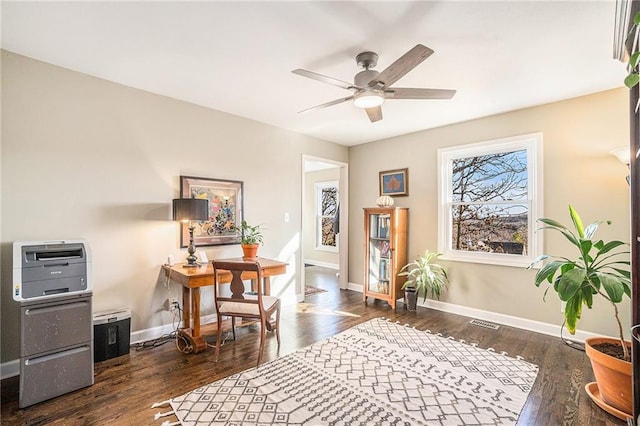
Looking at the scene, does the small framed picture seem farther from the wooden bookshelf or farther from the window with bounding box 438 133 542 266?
the window with bounding box 438 133 542 266

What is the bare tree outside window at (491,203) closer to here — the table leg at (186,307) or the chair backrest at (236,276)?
the chair backrest at (236,276)

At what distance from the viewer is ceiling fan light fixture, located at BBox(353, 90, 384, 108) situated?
2284mm

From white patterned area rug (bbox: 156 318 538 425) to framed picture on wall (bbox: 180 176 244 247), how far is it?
5.34 feet

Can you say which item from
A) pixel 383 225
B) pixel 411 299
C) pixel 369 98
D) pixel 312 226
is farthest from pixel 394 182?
pixel 312 226

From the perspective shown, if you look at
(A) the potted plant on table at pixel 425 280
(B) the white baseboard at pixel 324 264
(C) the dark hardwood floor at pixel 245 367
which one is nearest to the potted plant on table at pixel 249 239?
(C) the dark hardwood floor at pixel 245 367

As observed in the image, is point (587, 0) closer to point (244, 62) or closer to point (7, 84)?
point (244, 62)

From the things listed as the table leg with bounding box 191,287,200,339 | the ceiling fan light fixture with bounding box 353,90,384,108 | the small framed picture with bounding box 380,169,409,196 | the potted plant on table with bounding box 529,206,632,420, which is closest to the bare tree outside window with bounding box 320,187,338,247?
the small framed picture with bounding box 380,169,409,196

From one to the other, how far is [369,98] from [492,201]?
2468 millimetres

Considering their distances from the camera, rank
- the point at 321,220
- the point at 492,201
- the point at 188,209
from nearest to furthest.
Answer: the point at 188,209
the point at 492,201
the point at 321,220

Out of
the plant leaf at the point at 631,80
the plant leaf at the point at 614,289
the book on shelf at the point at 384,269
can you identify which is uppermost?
the plant leaf at the point at 631,80

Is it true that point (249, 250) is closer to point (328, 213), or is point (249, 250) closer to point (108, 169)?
point (108, 169)

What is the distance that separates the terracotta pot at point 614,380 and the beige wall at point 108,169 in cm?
347

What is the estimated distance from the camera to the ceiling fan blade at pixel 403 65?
5.96 ft

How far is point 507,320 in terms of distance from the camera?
3.60 meters
